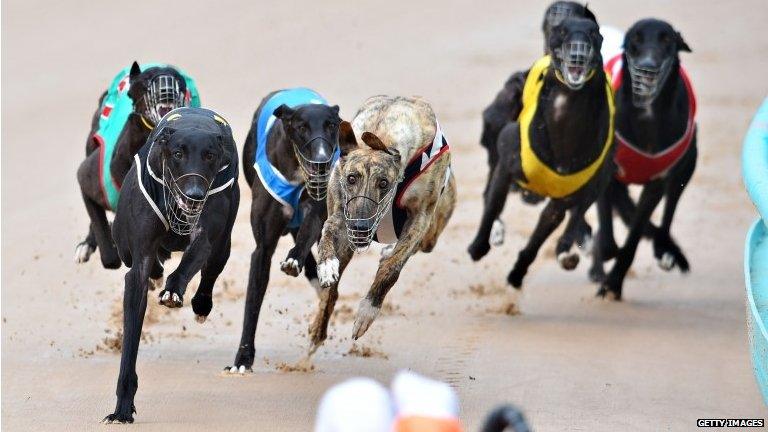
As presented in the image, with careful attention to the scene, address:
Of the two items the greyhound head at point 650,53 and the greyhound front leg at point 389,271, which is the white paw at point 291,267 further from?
the greyhound head at point 650,53

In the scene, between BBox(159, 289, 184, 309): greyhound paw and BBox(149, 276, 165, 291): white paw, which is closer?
BBox(159, 289, 184, 309): greyhound paw

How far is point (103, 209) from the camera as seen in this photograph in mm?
7980

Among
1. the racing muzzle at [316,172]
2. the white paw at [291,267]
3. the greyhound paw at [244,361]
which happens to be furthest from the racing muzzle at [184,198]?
the greyhound paw at [244,361]

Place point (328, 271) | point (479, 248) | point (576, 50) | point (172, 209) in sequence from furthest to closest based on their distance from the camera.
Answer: point (479, 248) < point (576, 50) < point (328, 271) < point (172, 209)

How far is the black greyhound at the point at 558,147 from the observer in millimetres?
8859

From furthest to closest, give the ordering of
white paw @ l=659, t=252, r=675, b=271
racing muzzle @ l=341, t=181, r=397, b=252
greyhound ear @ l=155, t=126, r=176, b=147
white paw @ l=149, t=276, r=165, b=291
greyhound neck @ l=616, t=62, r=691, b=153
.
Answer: white paw @ l=659, t=252, r=675, b=271, greyhound neck @ l=616, t=62, r=691, b=153, white paw @ l=149, t=276, r=165, b=291, racing muzzle @ l=341, t=181, r=397, b=252, greyhound ear @ l=155, t=126, r=176, b=147

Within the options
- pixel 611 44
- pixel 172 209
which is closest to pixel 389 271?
pixel 172 209

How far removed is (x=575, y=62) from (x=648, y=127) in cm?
141

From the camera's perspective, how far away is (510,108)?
378 inches

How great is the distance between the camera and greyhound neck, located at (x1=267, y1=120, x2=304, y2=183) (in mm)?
7574

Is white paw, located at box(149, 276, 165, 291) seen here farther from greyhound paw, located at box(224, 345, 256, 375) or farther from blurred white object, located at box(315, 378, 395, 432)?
blurred white object, located at box(315, 378, 395, 432)

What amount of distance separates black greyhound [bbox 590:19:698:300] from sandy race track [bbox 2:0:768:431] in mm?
461

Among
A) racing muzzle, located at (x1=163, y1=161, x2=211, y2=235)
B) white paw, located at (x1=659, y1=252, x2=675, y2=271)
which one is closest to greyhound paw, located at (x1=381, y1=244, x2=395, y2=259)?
racing muzzle, located at (x1=163, y1=161, x2=211, y2=235)

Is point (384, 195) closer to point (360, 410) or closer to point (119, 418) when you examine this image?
point (119, 418)
